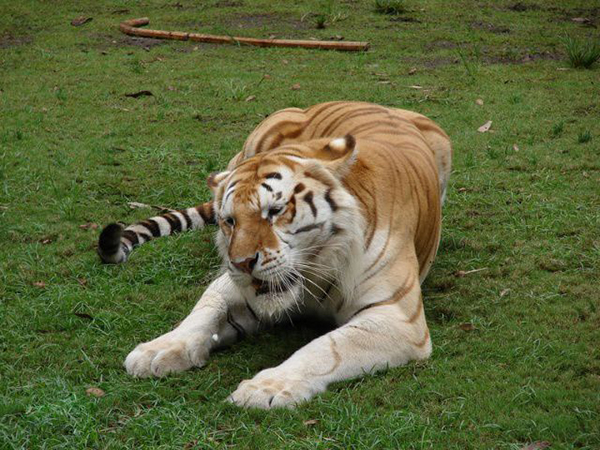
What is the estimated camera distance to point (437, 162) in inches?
191

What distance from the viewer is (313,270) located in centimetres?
349

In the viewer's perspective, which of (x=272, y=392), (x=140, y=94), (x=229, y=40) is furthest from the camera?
(x=229, y=40)

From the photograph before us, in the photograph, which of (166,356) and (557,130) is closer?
(166,356)

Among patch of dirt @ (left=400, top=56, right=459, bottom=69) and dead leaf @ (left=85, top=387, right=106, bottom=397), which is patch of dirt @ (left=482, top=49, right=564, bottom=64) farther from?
dead leaf @ (left=85, top=387, right=106, bottom=397)

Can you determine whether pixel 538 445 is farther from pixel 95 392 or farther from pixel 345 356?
pixel 95 392

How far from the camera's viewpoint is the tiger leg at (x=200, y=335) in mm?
3395

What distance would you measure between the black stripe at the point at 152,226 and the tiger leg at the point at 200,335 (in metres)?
1.14

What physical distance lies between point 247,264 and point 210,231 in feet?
5.91

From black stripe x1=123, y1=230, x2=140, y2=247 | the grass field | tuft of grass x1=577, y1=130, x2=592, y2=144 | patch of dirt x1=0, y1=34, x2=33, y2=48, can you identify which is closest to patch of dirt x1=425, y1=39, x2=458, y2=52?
the grass field

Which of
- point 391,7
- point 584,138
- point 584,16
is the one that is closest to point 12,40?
point 391,7

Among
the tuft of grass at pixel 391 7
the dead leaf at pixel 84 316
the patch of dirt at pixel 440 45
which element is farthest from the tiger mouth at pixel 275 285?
the tuft of grass at pixel 391 7

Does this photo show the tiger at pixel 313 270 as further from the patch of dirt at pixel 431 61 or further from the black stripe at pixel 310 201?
the patch of dirt at pixel 431 61

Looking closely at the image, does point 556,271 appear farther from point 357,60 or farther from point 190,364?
point 357,60

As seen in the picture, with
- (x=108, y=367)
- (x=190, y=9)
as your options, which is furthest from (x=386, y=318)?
(x=190, y=9)
